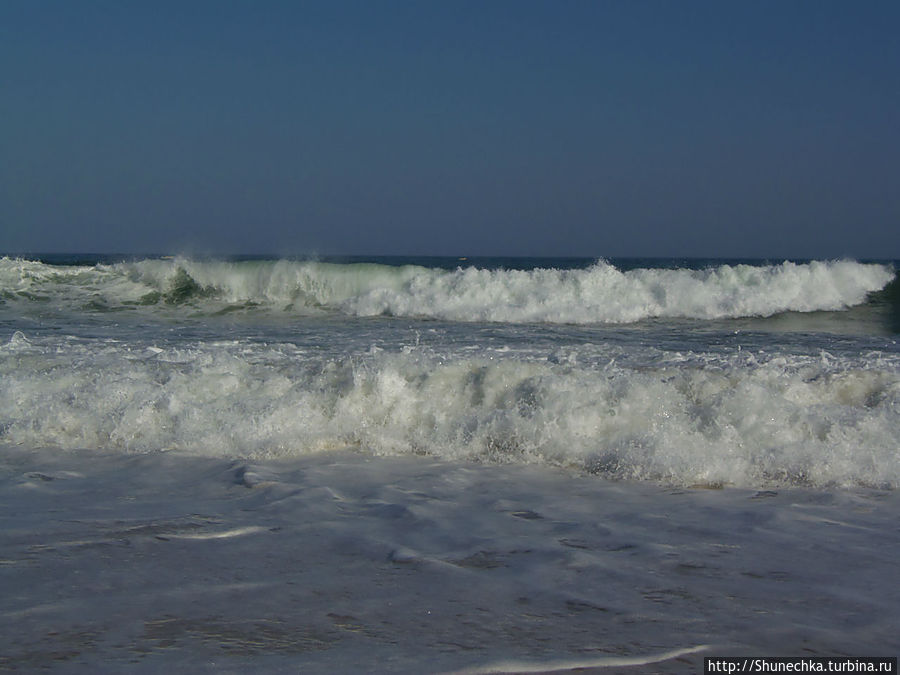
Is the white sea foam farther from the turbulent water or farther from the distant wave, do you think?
the distant wave

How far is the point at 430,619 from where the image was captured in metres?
2.78

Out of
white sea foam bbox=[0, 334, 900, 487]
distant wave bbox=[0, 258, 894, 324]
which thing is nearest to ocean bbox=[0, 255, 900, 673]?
white sea foam bbox=[0, 334, 900, 487]

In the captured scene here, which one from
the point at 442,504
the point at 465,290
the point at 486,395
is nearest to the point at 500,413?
the point at 486,395

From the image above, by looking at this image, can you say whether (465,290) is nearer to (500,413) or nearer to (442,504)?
(500,413)

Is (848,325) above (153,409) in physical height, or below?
above

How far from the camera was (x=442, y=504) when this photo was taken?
441 cm

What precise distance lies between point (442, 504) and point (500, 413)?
1.70 metres

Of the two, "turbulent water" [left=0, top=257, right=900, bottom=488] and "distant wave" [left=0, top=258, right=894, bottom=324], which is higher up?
"distant wave" [left=0, top=258, right=894, bottom=324]

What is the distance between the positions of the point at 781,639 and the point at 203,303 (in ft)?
51.9

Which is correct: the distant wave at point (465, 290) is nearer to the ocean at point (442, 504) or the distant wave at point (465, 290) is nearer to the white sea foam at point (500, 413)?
the ocean at point (442, 504)

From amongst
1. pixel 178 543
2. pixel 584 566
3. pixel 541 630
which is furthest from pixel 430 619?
pixel 178 543

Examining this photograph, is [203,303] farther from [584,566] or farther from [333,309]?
[584,566]

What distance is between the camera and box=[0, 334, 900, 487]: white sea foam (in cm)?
522

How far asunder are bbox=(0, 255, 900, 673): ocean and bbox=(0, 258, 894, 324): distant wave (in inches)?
203
